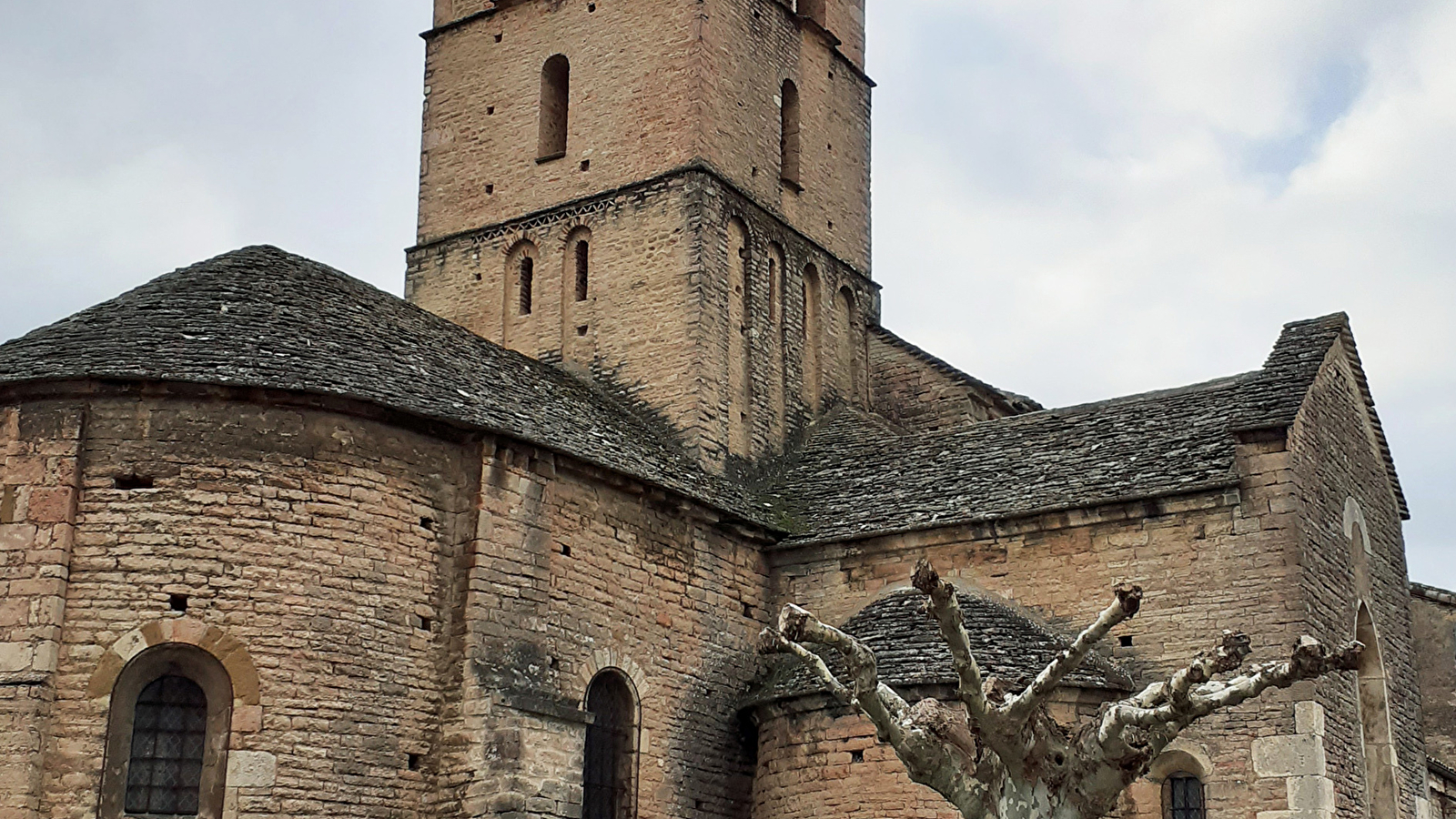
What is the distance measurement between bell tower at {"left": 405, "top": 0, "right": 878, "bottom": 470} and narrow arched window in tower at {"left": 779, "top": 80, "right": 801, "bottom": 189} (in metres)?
0.03

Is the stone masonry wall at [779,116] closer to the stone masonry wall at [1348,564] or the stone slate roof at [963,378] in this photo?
the stone slate roof at [963,378]

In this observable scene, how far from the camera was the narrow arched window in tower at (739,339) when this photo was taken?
22078 millimetres

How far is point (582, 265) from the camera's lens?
23.3 metres

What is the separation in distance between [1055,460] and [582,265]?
735 centimetres

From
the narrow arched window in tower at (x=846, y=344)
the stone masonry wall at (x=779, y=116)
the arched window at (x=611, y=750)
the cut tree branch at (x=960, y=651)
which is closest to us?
the cut tree branch at (x=960, y=651)

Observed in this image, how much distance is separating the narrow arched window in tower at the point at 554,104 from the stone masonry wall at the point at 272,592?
8.96 metres

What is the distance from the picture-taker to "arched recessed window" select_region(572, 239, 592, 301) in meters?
23.1

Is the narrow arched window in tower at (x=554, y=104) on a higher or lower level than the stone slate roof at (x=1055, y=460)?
higher

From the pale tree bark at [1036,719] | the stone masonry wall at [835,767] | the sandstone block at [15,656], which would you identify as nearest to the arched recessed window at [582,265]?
the stone masonry wall at [835,767]

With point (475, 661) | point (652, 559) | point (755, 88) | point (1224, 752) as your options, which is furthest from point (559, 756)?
point (755, 88)

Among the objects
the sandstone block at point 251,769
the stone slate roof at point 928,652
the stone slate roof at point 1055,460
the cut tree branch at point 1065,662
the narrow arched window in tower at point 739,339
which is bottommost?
the sandstone block at point 251,769

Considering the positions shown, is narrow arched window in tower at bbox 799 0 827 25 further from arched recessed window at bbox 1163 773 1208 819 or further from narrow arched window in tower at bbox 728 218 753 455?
arched recessed window at bbox 1163 773 1208 819

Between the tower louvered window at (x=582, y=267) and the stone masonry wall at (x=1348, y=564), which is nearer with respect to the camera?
the stone masonry wall at (x=1348, y=564)

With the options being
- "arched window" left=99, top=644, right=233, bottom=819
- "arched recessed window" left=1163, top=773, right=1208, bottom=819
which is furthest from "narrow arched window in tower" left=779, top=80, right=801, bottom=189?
"arched window" left=99, top=644, right=233, bottom=819
